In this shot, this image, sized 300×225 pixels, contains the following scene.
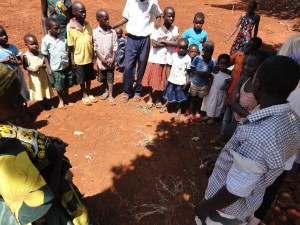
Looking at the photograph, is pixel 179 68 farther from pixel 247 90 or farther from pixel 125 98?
pixel 247 90

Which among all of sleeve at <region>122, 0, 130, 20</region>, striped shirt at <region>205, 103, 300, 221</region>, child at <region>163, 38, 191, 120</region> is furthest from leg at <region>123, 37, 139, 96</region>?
striped shirt at <region>205, 103, 300, 221</region>

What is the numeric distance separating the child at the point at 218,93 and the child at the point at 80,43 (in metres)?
2.36

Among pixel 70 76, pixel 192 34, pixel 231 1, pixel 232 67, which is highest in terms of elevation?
pixel 231 1

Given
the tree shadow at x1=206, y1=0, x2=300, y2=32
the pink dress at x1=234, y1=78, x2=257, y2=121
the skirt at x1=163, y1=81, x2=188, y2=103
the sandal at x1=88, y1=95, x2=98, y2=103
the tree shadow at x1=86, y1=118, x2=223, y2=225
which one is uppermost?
the tree shadow at x1=206, y1=0, x2=300, y2=32

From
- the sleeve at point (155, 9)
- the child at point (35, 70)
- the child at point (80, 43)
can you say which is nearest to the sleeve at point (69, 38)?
the child at point (80, 43)

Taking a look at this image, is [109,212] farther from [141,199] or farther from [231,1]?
[231,1]

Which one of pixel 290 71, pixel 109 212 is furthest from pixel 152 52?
pixel 290 71

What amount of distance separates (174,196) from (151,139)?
1281mm

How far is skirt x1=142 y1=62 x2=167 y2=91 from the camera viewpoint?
5066 mm

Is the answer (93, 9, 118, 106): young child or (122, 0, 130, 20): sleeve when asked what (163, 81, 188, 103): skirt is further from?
(122, 0, 130, 20): sleeve

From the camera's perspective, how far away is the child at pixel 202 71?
4496mm

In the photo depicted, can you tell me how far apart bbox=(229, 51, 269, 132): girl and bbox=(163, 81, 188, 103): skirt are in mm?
1565

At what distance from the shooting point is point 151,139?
4422 mm

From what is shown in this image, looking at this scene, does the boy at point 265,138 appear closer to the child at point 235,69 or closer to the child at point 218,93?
the child at point 235,69
